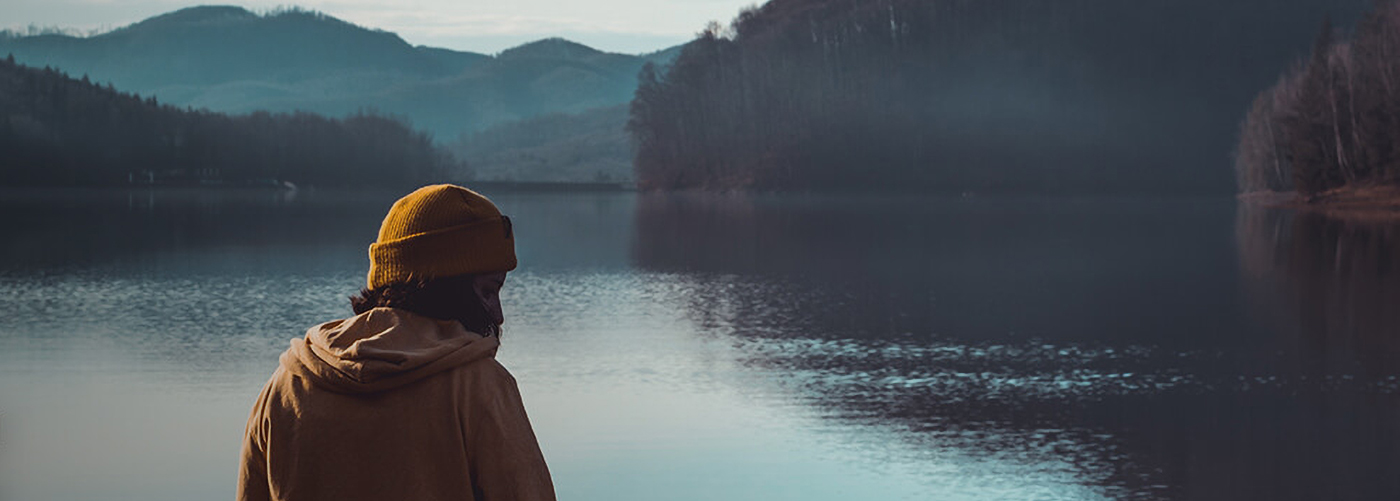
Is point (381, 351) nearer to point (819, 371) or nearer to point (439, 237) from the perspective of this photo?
point (439, 237)

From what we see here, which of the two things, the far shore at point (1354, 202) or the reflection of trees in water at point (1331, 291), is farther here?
the far shore at point (1354, 202)

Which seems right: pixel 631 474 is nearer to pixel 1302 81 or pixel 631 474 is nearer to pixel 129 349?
pixel 129 349

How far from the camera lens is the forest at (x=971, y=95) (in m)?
129

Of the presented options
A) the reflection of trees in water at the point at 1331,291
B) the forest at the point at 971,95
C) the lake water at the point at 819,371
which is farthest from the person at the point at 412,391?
the forest at the point at 971,95

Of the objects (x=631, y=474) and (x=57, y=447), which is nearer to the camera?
(x=631, y=474)

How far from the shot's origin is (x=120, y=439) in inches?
436

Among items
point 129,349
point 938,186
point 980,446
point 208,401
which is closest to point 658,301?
point 129,349

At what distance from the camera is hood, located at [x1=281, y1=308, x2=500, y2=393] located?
2.53 m

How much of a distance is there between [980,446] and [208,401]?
20.8ft

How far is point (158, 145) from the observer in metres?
151

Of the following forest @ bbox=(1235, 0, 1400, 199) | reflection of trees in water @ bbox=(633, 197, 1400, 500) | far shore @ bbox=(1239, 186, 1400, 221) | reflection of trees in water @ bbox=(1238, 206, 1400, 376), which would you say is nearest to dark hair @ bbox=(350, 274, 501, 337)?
reflection of trees in water @ bbox=(633, 197, 1400, 500)

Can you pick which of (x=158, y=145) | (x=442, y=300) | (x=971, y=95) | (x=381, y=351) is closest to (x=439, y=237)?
(x=442, y=300)

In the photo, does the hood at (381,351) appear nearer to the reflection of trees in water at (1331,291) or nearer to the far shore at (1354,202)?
the reflection of trees in water at (1331,291)

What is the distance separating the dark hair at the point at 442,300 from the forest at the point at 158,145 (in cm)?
13156
